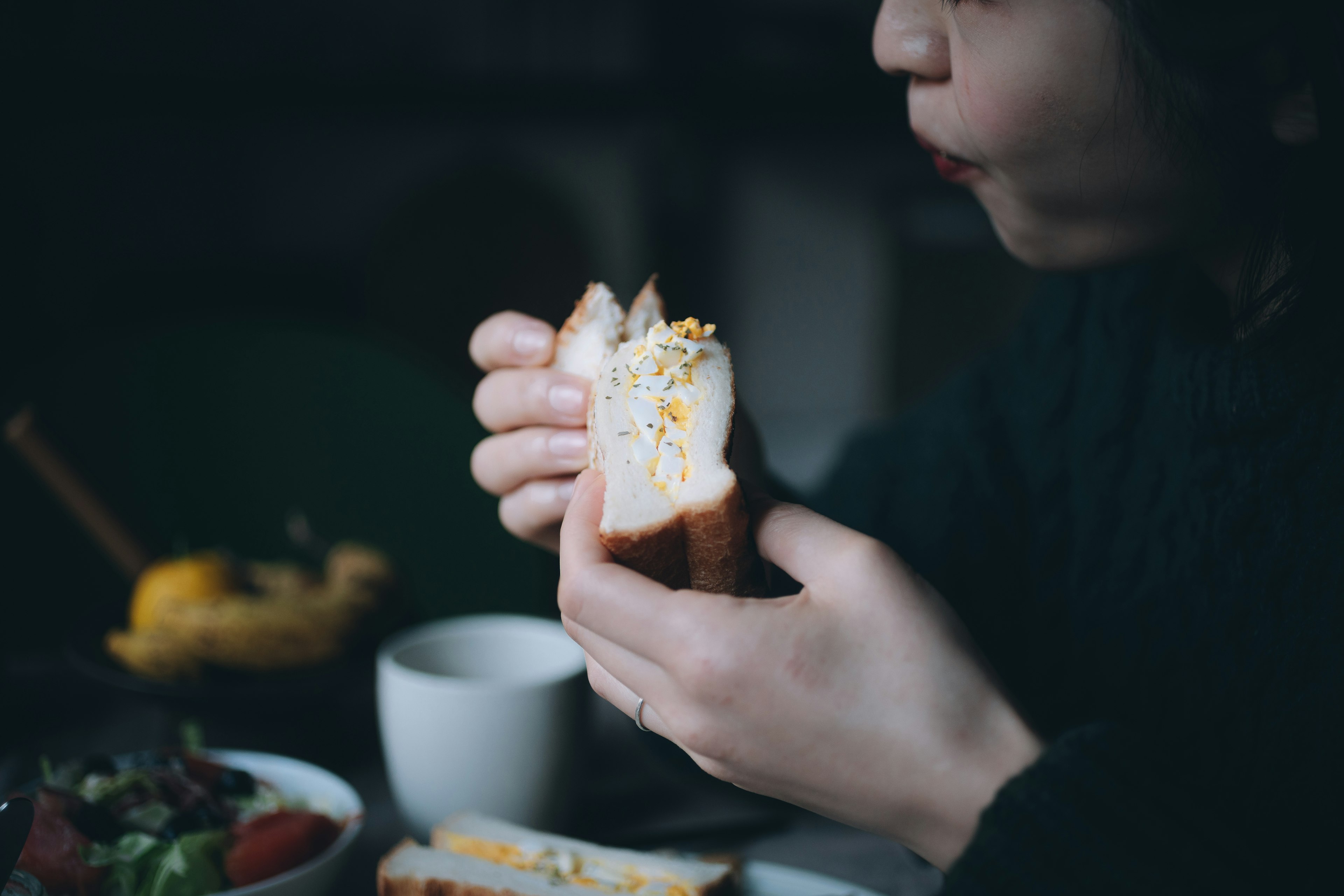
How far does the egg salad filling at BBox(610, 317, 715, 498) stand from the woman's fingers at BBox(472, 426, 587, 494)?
0.19m

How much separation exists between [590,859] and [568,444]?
0.35 meters

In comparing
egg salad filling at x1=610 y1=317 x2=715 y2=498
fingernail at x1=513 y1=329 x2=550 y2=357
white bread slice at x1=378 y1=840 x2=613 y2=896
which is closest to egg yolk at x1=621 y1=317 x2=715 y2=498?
egg salad filling at x1=610 y1=317 x2=715 y2=498

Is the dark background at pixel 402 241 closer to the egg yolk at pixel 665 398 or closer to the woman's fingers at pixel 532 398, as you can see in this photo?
the woman's fingers at pixel 532 398

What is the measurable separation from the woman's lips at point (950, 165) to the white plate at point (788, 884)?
0.59 metres

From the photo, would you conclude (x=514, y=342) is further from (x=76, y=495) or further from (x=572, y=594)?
(x=76, y=495)

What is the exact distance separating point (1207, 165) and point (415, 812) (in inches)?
33.5

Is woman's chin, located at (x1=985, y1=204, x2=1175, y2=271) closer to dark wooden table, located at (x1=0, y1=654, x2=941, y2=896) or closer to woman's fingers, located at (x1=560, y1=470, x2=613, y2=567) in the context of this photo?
woman's fingers, located at (x1=560, y1=470, x2=613, y2=567)

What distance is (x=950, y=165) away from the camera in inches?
29.8

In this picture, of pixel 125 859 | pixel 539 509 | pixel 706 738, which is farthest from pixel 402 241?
pixel 706 738

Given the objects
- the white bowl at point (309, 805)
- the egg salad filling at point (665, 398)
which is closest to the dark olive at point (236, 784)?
the white bowl at point (309, 805)

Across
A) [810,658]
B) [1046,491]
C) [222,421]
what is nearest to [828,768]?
[810,658]

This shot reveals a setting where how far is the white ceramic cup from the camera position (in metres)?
0.77

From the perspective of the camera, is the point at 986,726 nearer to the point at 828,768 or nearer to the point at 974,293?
the point at 828,768

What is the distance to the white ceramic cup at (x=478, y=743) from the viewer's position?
77 centimetres
